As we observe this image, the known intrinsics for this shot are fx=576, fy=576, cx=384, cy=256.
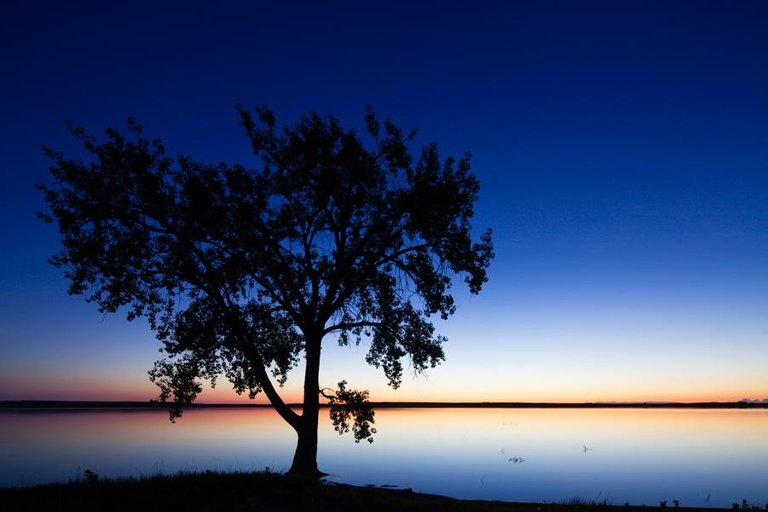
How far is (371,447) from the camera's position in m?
59.3

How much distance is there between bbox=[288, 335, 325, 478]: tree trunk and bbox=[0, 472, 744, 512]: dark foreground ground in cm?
615

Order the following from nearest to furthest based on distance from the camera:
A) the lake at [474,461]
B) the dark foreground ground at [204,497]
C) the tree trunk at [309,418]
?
the dark foreground ground at [204,497] → the tree trunk at [309,418] → the lake at [474,461]

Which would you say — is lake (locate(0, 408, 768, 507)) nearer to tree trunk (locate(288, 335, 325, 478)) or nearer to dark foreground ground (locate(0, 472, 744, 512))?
tree trunk (locate(288, 335, 325, 478))

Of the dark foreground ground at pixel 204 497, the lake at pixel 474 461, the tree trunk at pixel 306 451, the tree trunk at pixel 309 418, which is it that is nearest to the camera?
the dark foreground ground at pixel 204 497

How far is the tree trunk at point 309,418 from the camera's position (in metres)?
24.5

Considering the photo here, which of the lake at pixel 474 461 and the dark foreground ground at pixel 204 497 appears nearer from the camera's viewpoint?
the dark foreground ground at pixel 204 497

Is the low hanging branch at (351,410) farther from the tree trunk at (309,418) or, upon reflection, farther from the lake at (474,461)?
the lake at (474,461)

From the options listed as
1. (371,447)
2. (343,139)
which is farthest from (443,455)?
(343,139)

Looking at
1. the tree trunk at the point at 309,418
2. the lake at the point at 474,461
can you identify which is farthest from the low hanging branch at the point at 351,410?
the lake at the point at 474,461

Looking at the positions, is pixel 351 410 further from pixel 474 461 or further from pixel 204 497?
pixel 474 461

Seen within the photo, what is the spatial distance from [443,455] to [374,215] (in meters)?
34.1

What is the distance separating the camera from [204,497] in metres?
15.8

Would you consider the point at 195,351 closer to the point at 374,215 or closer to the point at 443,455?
the point at 374,215

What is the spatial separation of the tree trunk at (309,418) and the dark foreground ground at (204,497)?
615 cm
